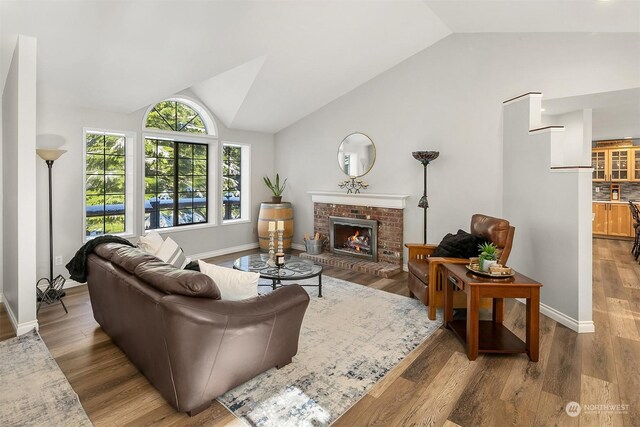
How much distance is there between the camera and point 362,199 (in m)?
5.60

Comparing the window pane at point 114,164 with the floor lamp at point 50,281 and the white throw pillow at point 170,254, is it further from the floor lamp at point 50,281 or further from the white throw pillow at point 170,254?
the white throw pillow at point 170,254

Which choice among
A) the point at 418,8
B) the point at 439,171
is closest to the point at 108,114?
the point at 418,8

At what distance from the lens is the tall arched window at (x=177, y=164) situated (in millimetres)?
5254

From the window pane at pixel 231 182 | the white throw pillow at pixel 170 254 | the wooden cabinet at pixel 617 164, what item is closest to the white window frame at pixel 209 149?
the window pane at pixel 231 182

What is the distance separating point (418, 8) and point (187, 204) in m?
4.46

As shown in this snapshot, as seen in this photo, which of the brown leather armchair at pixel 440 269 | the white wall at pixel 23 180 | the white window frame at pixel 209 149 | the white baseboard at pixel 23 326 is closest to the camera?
the white wall at pixel 23 180

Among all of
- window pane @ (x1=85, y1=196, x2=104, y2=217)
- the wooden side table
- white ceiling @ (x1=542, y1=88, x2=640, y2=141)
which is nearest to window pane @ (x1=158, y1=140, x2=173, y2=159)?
window pane @ (x1=85, y1=196, x2=104, y2=217)

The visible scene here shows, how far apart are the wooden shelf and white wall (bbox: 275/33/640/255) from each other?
5.87 ft

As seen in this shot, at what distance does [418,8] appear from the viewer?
13.0ft

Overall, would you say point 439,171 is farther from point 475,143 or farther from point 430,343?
point 430,343

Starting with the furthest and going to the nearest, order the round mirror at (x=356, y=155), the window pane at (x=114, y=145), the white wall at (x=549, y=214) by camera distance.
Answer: the round mirror at (x=356, y=155), the window pane at (x=114, y=145), the white wall at (x=549, y=214)

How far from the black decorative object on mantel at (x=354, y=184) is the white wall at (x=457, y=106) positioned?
125 millimetres

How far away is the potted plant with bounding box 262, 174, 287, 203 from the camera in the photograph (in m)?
6.53

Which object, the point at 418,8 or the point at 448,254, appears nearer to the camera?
the point at 448,254
